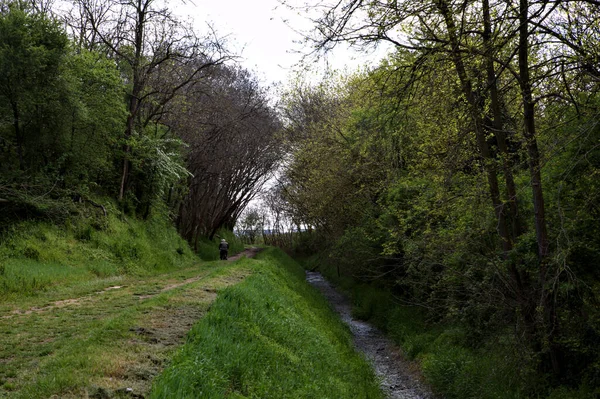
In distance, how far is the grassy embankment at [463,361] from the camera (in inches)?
323

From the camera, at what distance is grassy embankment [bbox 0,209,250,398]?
181 inches

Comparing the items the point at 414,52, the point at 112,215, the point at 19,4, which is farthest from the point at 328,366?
the point at 19,4

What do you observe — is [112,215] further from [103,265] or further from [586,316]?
[586,316]

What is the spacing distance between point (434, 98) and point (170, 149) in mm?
18053

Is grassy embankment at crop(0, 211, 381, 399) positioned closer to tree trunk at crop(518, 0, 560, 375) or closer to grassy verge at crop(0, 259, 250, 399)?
grassy verge at crop(0, 259, 250, 399)

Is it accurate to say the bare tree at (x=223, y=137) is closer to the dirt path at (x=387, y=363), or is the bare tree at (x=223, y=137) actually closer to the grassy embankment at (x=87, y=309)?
the grassy embankment at (x=87, y=309)

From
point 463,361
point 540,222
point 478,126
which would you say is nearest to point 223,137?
point 463,361

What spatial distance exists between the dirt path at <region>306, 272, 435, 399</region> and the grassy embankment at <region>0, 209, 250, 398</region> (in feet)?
15.0

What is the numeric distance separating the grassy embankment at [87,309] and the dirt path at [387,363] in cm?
456

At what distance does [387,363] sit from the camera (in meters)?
12.7

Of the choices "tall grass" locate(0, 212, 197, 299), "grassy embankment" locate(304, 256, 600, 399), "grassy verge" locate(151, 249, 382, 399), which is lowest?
"grassy embankment" locate(304, 256, 600, 399)

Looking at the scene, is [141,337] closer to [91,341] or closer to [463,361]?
[91,341]

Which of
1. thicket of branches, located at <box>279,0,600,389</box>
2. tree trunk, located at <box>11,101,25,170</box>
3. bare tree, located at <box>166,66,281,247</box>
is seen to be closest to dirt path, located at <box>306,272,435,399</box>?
thicket of branches, located at <box>279,0,600,389</box>

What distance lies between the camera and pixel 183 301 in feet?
29.0
